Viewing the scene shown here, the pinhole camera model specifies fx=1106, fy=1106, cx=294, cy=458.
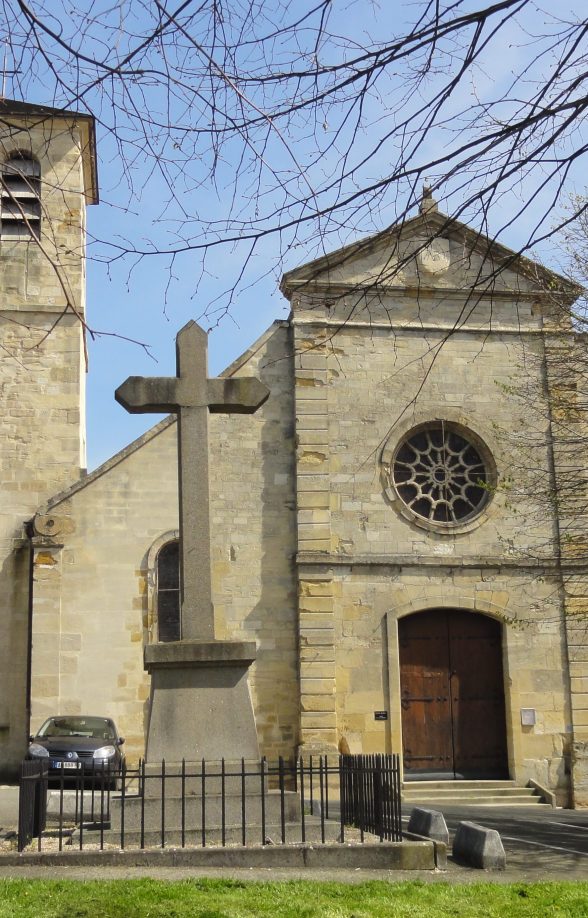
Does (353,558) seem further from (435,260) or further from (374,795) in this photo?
(374,795)

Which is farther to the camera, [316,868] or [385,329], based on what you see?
[385,329]

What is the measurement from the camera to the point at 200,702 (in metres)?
9.78

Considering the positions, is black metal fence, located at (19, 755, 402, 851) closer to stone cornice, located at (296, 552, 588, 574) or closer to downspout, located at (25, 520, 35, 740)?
downspout, located at (25, 520, 35, 740)

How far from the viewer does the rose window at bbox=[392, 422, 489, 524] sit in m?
19.4

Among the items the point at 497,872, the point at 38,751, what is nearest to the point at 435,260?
the point at 38,751

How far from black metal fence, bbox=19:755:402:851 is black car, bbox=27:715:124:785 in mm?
4967

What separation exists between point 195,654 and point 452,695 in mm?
9882

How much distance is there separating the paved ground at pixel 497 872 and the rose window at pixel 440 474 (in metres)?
5.65

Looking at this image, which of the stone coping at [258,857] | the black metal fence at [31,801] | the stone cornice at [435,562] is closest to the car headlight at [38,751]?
the stone cornice at [435,562]

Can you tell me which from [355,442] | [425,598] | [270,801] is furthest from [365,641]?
[270,801]

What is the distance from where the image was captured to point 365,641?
18.3 metres

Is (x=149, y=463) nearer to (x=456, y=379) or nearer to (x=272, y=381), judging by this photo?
(x=272, y=381)

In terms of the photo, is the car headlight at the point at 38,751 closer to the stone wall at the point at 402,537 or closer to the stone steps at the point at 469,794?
the stone wall at the point at 402,537

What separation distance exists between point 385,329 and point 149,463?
486cm
